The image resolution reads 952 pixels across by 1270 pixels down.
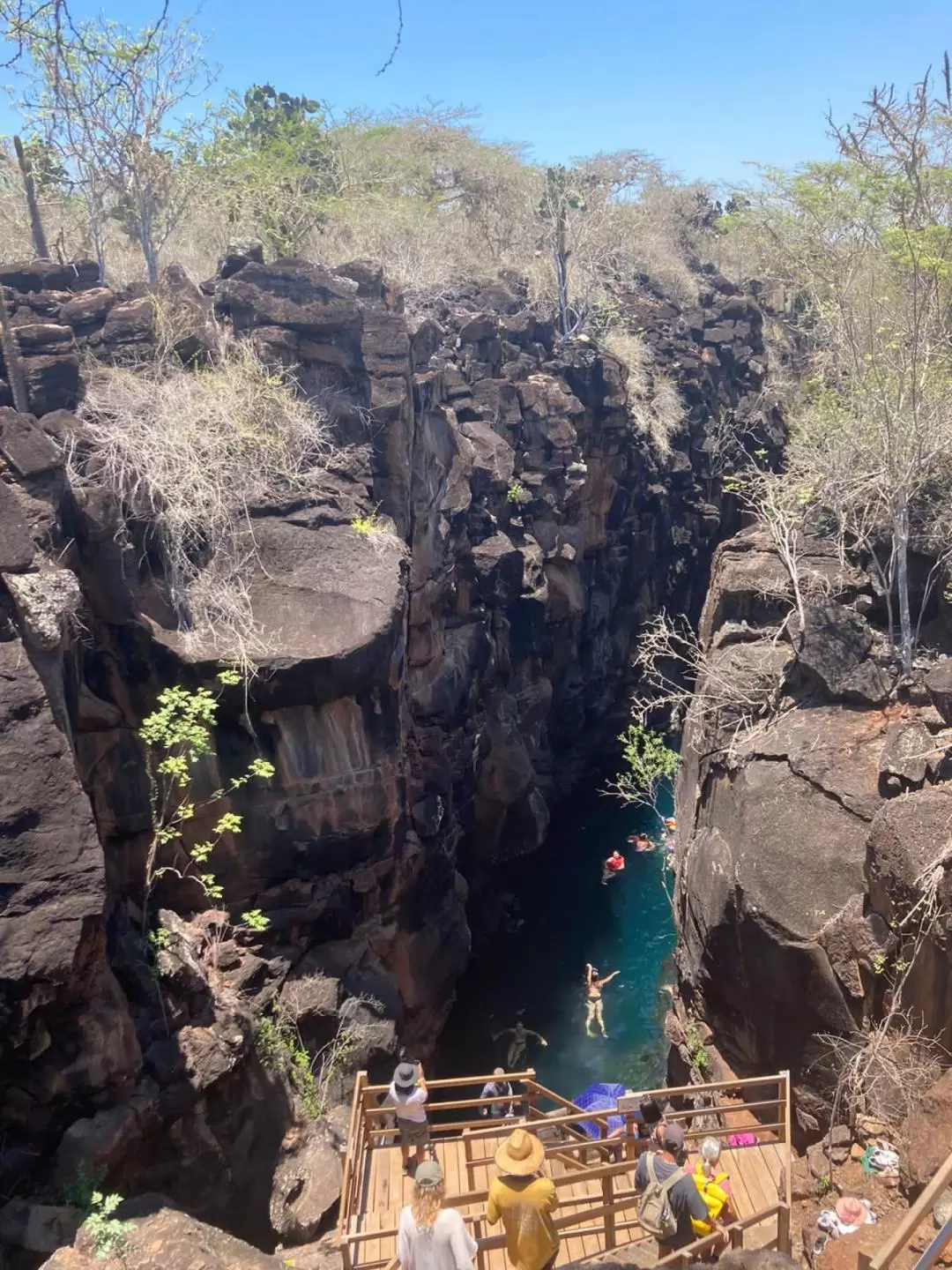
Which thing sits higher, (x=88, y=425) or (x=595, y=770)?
(x=88, y=425)

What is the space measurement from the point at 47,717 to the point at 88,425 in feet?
17.2

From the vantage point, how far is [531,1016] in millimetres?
17812

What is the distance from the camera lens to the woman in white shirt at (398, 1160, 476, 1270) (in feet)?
17.5

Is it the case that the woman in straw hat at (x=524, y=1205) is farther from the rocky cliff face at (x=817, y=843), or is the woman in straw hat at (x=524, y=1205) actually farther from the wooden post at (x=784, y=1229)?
the rocky cliff face at (x=817, y=843)

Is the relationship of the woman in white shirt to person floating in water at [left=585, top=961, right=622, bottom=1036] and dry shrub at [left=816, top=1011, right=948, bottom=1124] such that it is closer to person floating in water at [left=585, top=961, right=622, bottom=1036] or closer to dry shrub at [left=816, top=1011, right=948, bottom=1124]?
dry shrub at [left=816, top=1011, right=948, bottom=1124]

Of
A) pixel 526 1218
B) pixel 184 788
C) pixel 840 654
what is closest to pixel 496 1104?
pixel 526 1218

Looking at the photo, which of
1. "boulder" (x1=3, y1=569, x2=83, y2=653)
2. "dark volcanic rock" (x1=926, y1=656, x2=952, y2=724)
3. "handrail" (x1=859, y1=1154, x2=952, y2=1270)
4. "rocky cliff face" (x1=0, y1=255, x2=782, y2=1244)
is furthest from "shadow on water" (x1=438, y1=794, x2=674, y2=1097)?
"handrail" (x1=859, y1=1154, x2=952, y2=1270)

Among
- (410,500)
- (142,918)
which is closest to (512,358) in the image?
(410,500)

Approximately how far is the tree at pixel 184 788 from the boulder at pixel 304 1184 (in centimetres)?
247

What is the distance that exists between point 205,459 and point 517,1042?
37.1 feet

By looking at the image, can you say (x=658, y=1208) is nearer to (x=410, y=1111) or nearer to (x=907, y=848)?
(x=410, y=1111)

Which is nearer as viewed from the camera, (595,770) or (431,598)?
(431,598)

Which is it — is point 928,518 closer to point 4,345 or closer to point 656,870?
point 656,870

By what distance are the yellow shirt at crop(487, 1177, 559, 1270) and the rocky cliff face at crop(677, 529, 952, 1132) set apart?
4671 mm
